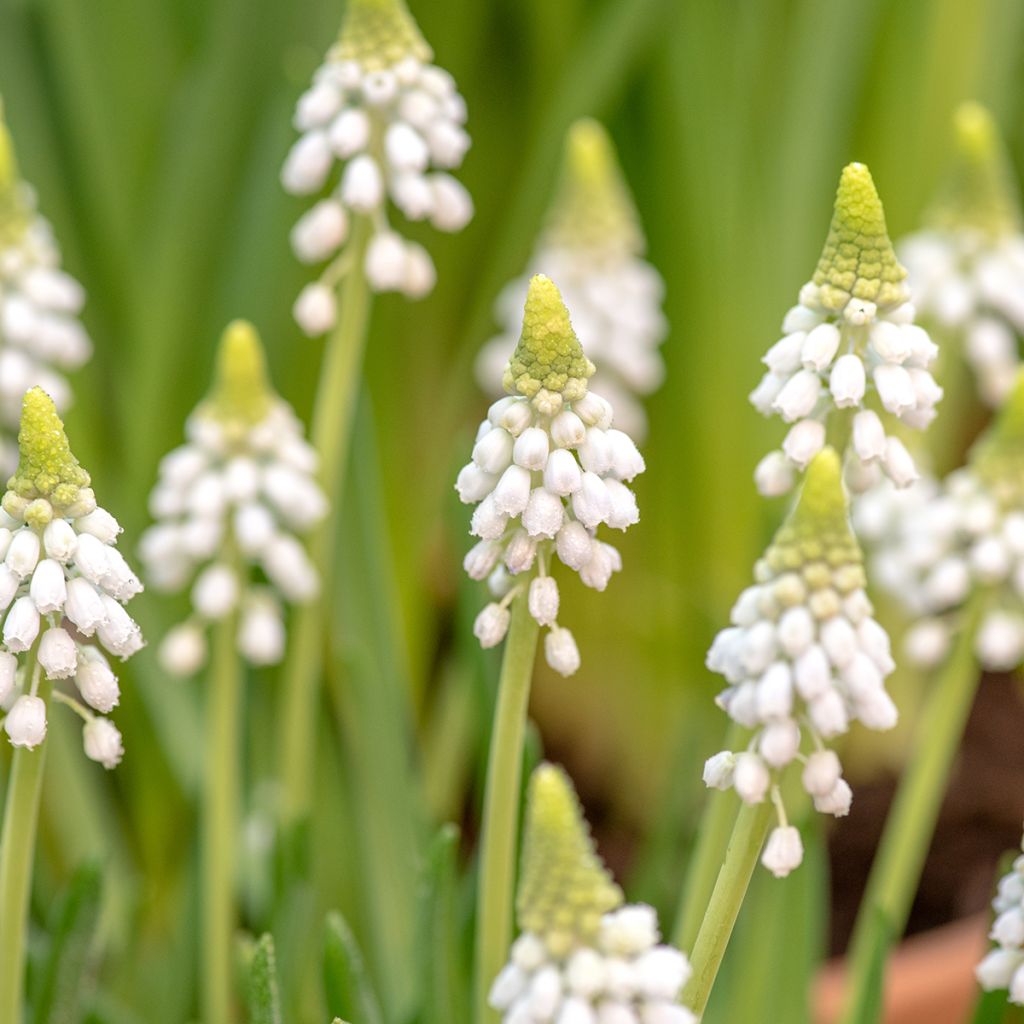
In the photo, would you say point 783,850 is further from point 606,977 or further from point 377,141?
point 377,141

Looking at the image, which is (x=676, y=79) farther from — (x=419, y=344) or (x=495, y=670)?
(x=495, y=670)

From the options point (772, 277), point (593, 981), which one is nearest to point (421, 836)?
point (593, 981)

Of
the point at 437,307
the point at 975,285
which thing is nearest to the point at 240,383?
the point at 975,285

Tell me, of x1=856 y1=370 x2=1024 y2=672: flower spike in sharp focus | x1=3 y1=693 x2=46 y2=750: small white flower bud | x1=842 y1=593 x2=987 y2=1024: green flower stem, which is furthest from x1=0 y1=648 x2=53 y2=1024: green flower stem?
x1=856 y1=370 x2=1024 y2=672: flower spike in sharp focus

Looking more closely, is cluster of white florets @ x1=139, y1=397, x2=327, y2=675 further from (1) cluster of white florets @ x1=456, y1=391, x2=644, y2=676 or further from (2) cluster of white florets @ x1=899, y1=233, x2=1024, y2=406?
(2) cluster of white florets @ x1=899, y1=233, x2=1024, y2=406

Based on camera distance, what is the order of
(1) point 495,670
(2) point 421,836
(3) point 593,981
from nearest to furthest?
(3) point 593,981
(1) point 495,670
(2) point 421,836

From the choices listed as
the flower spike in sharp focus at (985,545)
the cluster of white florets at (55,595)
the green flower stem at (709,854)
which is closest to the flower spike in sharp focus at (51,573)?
the cluster of white florets at (55,595)

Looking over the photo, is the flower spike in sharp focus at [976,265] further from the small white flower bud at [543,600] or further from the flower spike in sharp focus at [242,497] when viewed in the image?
the small white flower bud at [543,600]
